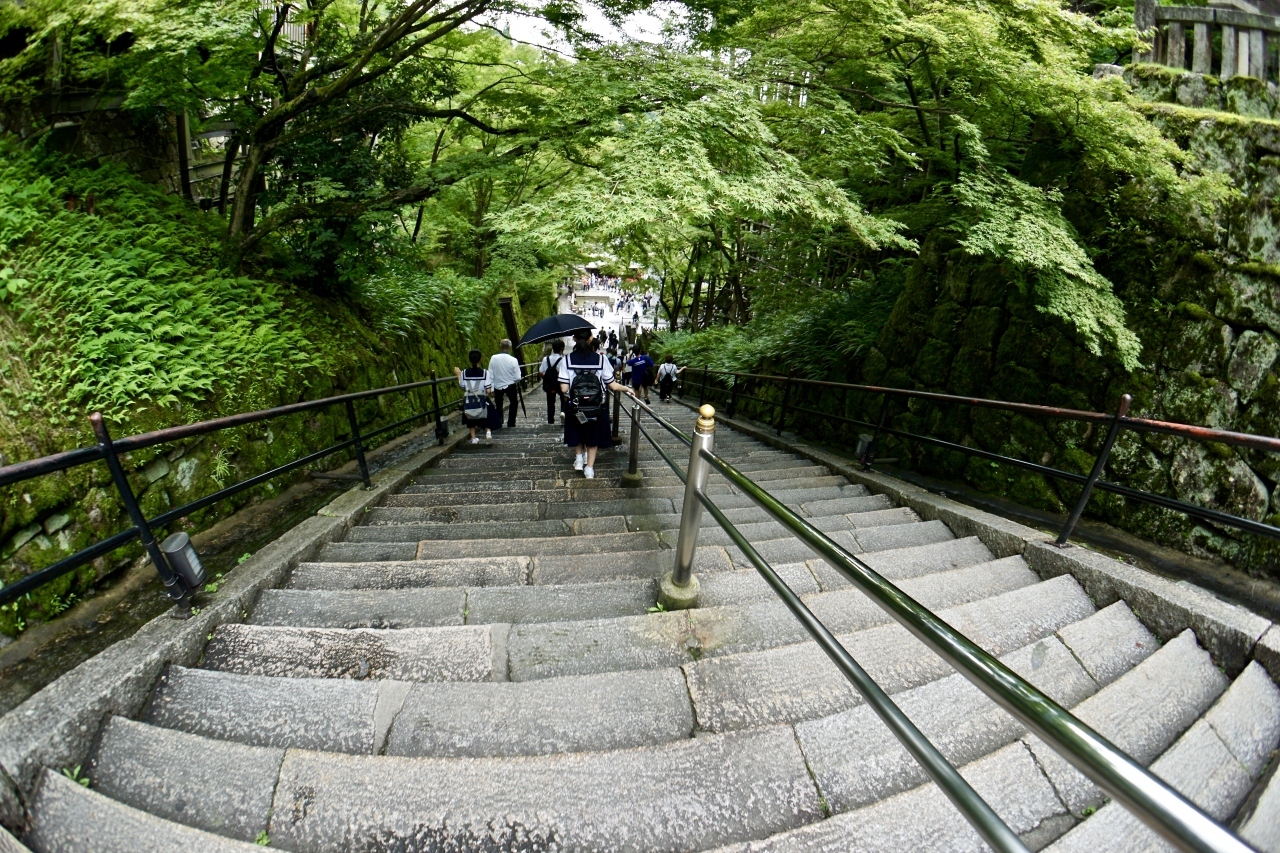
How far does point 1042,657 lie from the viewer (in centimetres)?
214

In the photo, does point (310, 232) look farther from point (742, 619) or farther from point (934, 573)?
point (934, 573)

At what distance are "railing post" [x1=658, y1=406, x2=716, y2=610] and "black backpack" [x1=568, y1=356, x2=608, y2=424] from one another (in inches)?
103

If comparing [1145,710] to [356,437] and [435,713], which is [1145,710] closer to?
[435,713]

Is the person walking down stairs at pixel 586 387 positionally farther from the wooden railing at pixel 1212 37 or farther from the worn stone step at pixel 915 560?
the wooden railing at pixel 1212 37

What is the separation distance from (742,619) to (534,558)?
1290 millimetres

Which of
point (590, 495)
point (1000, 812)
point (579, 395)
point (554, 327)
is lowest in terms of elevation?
point (1000, 812)

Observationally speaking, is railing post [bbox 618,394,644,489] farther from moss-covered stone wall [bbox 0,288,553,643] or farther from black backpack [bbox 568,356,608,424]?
moss-covered stone wall [bbox 0,288,553,643]

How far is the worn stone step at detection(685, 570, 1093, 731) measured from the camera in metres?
1.82

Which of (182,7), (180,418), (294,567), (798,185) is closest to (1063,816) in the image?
(294,567)

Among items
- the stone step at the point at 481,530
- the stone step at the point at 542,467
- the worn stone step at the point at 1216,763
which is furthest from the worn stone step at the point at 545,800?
the stone step at the point at 542,467

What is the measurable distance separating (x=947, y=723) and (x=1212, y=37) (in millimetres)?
7587

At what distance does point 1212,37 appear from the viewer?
16.6ft

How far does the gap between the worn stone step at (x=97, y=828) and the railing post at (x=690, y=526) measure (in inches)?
66.4

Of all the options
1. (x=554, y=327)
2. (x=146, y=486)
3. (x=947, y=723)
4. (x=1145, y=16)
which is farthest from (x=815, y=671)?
(x=1145, y=16)
